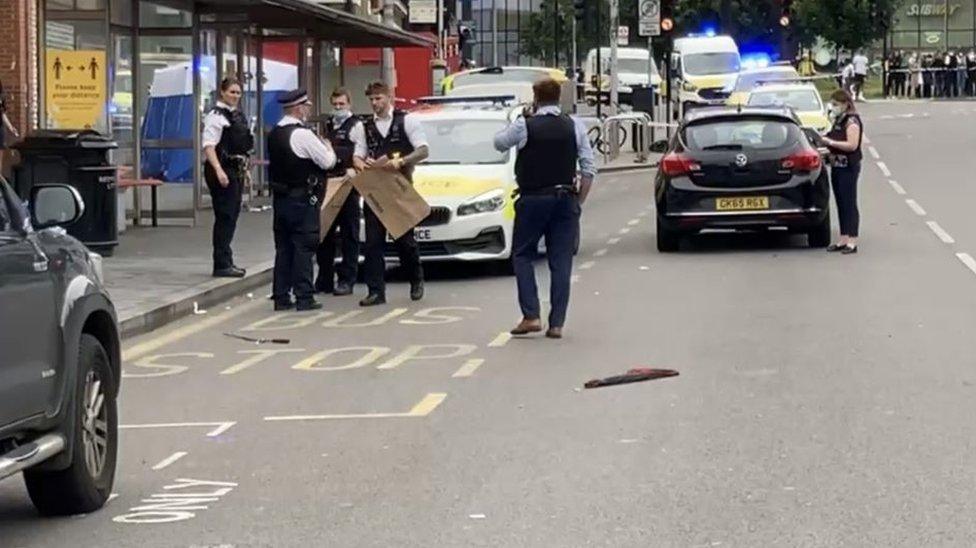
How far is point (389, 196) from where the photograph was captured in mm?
14930

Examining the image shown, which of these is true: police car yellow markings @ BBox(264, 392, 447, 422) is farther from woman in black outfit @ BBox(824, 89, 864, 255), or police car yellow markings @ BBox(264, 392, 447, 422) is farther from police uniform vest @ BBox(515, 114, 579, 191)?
woman in black outfit @ BBox(824, 89, 864, 255)

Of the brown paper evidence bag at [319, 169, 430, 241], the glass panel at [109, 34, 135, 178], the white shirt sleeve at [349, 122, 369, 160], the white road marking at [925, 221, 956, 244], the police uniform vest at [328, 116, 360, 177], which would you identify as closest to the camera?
the brown paper evidence bag at [319, 169, 430, 241]

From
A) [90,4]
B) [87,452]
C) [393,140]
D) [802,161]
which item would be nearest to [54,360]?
[87,452]

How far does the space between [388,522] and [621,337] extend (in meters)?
5.62

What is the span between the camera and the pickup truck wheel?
23.8 feet

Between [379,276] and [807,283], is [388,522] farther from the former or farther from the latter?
[807,283]

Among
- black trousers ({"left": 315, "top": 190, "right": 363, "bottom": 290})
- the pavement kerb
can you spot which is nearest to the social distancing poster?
the pavement kerb

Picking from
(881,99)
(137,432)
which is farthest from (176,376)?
(881,99)

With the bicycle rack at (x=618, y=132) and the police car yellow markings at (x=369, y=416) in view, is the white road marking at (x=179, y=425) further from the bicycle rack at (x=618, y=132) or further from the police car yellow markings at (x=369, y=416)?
the bicycle rack at (x=618, y=132)

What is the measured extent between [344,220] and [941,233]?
7.92 meters

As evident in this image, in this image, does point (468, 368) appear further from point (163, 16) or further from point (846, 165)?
point (163, 16)

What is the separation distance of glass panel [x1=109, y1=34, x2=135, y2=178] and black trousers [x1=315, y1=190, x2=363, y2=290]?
24.0 feet

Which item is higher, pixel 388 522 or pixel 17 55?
pixel 17 55

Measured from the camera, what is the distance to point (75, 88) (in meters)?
20.8
